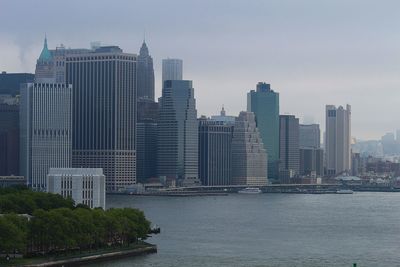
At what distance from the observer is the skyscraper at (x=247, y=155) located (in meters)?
163

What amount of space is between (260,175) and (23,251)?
125472 mm

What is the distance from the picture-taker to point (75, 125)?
485 ft

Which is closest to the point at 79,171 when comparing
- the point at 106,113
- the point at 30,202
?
the point at 30,202

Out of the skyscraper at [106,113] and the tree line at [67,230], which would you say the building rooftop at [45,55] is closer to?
the skyscraper at [106,113]

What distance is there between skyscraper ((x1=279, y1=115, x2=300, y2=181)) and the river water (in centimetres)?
10097

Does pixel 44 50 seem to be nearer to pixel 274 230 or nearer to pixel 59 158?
pixel 59 158

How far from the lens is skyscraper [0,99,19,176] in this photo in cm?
14038

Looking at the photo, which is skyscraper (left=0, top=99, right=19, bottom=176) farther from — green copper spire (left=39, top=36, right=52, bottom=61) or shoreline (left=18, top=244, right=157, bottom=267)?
shoreline (left=18, top=244, right=157, bottom=267)

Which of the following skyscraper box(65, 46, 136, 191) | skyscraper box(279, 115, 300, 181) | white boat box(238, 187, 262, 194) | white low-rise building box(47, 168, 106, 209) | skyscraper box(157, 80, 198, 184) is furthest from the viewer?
skyscraper box(279, 115, 300, 181)

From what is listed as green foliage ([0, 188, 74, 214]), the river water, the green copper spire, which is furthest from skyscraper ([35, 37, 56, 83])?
green foliage ([0, 188, 74, 214])

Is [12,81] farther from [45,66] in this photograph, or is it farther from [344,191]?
[344,191]

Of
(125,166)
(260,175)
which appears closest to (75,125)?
(125,166)

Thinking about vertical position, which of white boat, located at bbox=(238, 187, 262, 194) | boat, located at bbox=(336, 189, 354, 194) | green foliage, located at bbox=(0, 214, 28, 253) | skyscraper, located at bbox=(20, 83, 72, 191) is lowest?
boat, located at bbox=(336, 189, 354, 194)

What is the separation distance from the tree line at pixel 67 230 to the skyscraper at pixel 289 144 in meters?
140
